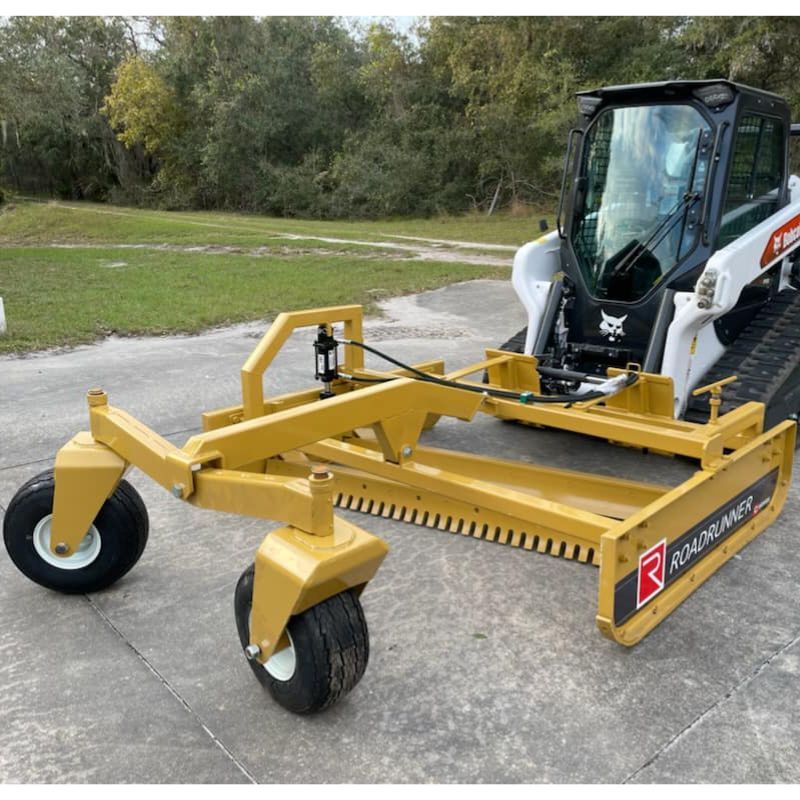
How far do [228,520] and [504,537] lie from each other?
144 cm

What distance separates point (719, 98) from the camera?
15.6ft

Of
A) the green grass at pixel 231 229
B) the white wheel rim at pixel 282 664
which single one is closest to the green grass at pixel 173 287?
the green grass at pixel 231 229

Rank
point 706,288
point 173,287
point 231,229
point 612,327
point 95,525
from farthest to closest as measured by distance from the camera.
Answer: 1. point 231,229
2. point 173,287
3. point 612,327
4. point 706,288
5. point 95,525

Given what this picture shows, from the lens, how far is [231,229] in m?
24.7

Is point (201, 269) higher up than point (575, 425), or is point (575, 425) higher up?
point (575, 425)

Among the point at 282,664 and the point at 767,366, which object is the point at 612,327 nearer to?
the point at 767,366

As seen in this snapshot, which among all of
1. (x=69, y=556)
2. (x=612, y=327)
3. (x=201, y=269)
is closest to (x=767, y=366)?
(x=612, y=327)

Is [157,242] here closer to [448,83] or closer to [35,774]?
[448,83]

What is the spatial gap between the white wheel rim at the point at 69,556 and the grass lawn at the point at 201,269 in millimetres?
5554

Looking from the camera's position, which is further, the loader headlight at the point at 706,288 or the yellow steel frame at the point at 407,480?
the loader headlight at the point at 706,288

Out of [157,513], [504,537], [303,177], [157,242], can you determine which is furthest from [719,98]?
[303,177]

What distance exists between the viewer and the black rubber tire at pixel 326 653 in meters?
2.55

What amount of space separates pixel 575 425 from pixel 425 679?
1.68 m

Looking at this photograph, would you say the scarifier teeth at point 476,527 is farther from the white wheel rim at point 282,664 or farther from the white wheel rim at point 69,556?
the white wheel rim at point 282,664
